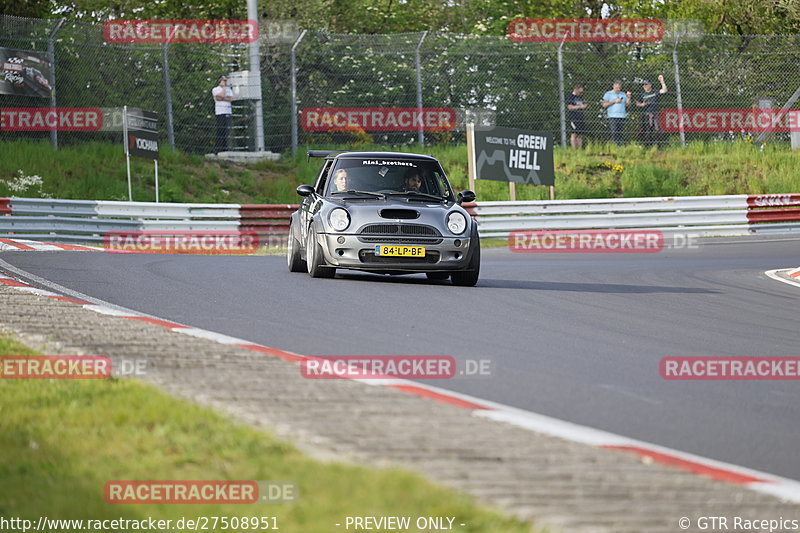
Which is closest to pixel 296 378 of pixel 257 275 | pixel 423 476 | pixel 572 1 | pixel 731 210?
pixel 423 476

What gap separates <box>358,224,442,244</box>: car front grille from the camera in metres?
13.3

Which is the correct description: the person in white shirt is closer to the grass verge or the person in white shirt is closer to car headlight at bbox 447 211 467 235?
car headlight at bbox 447 211 467 235

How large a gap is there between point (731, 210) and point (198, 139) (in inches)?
447

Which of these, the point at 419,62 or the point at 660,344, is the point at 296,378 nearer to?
the point at 660,344

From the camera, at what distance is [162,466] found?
14.9 ft

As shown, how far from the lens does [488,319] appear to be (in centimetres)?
1039

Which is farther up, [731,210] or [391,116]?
[391,116]

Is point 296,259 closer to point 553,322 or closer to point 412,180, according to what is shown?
point 412,180

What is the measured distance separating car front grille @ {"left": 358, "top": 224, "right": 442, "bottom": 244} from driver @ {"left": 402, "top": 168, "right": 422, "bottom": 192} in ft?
3.73

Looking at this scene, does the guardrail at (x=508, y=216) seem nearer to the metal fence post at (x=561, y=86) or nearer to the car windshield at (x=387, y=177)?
the metal fence post at (x=561, y=86)

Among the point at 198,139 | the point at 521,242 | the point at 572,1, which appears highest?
the point at 572,1

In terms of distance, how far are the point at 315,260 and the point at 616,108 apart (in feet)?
50.3

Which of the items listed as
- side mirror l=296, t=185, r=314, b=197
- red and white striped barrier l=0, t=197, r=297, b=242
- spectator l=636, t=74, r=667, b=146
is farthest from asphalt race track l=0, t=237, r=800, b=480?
spectator l=636, t=74, r=667, b=146
